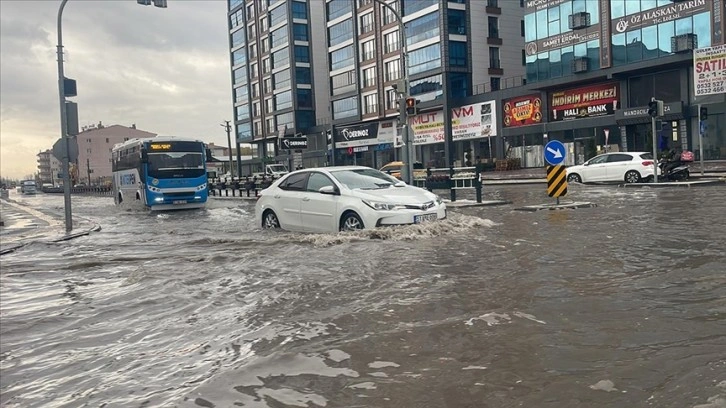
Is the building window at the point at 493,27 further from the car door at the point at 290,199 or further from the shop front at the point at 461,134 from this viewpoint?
the car door at the point at 290,199

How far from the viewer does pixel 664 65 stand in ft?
123

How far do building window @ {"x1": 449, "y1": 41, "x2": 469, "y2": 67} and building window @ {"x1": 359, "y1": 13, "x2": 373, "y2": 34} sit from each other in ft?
39.7

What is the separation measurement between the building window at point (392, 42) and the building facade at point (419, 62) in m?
0.10

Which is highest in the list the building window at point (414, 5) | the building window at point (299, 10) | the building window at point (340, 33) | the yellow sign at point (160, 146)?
the building window at point (299, 10)

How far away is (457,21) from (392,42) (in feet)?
25.6

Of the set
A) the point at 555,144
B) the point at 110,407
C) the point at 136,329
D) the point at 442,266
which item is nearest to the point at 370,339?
the point at 110,407

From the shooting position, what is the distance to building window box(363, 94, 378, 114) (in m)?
62.4

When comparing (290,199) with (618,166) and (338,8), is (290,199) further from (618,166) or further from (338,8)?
(338,8)

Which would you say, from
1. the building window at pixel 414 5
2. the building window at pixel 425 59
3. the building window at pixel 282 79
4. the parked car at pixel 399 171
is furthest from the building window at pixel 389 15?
the parked car at pixel 399 171

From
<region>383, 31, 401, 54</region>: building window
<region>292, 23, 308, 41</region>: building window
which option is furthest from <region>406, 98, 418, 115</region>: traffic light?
<region>292, 23, 308, 41</region>: building window

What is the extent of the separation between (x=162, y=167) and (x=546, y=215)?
16.5 metres

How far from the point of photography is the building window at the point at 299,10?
248ft

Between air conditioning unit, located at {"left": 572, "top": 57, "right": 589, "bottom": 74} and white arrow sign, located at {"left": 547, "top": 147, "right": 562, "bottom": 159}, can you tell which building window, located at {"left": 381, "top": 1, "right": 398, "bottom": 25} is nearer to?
air conditioning unit, located at {"left": 572, "top": 57, "right": 589, "bottom": 74}

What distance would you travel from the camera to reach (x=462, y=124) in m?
53.5
